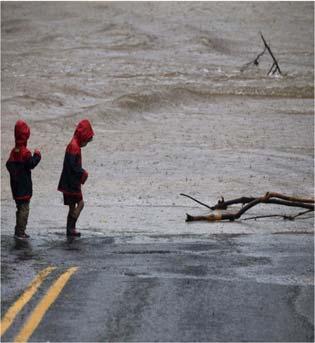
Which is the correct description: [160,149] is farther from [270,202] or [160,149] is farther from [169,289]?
[169,289]

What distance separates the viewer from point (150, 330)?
6.70 meters

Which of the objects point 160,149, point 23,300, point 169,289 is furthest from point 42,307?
point 160,149

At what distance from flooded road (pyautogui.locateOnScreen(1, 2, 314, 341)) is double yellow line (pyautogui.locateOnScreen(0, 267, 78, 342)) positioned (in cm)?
9

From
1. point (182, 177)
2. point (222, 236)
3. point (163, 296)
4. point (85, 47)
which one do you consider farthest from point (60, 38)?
point (163, 296)

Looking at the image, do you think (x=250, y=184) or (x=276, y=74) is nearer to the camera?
(x=250, y=184)

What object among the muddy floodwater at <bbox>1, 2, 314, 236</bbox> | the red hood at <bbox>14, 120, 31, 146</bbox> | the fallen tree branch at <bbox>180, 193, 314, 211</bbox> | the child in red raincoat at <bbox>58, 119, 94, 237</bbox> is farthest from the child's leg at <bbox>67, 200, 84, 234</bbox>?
the fallen tree branch at <bbox>180, 193, 314, 211</bbox>

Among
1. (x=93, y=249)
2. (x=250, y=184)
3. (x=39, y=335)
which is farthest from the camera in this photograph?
(x=250, y=184)

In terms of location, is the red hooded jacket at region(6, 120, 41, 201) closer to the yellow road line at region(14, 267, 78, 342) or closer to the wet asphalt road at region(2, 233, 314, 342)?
the wet asphalt road at region(2, 233, 314, 342)

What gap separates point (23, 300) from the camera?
738cm

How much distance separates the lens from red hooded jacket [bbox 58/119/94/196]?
38.1ft

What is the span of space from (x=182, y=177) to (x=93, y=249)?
370 inches

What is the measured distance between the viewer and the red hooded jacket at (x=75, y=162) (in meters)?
11.6

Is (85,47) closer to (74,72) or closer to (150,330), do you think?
(74,72)

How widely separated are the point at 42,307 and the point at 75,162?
464 centimetres
